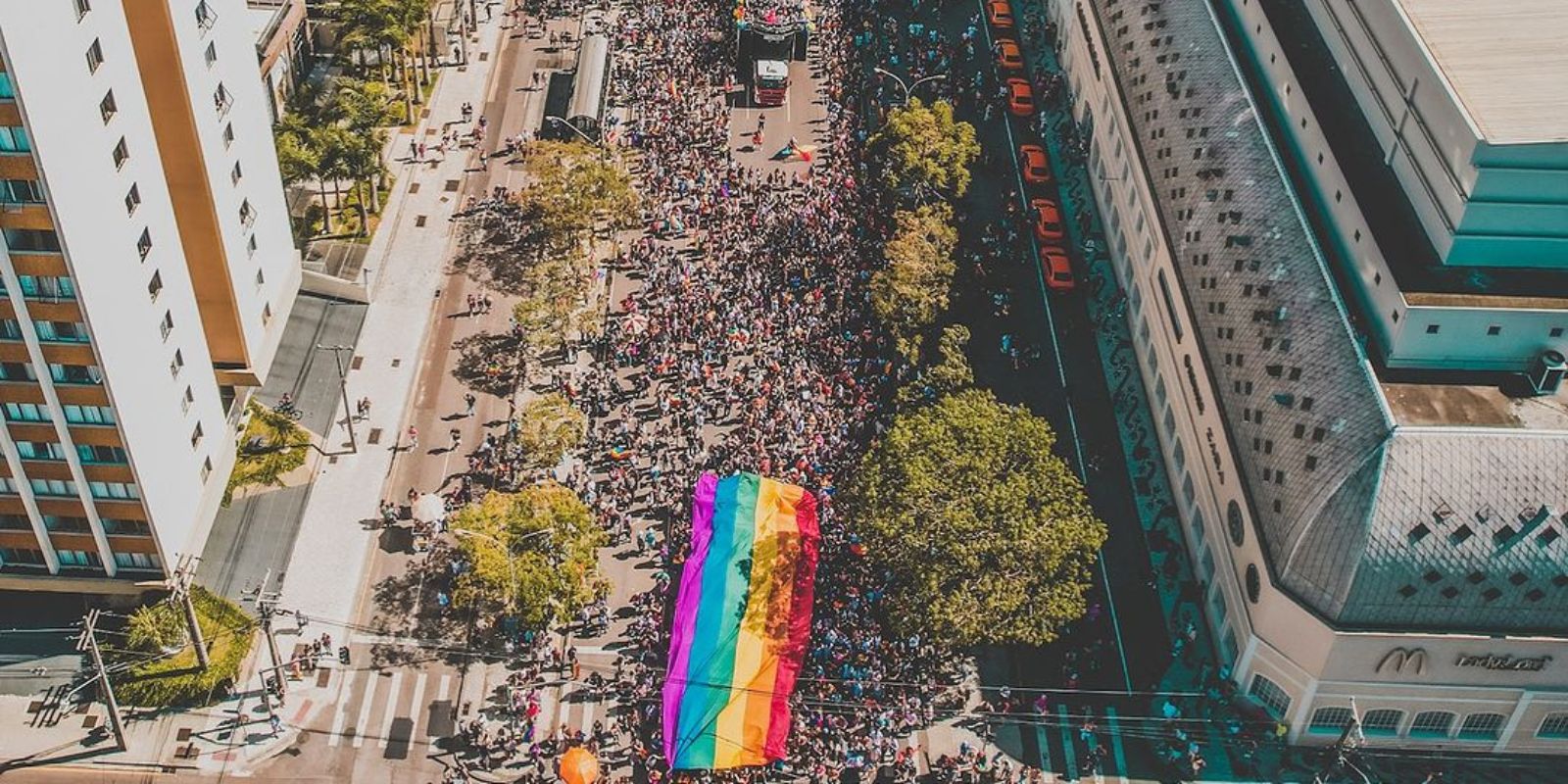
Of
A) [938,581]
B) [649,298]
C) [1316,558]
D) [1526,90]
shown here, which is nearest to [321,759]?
[938,581]

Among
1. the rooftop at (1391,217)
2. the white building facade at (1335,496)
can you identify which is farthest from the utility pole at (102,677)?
the rooftop at (1391,217)

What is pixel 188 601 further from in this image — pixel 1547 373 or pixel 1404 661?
pixel 1547 373

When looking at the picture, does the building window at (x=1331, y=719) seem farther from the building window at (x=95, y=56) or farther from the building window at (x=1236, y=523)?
the building window at (x=95, y=56)

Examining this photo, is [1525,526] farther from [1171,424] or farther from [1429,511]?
[1171,424]

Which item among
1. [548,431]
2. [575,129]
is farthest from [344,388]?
[575,129]

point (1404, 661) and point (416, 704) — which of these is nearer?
point (1404, 661)

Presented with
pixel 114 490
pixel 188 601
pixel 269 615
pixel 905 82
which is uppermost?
pixel 114 490
